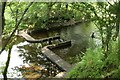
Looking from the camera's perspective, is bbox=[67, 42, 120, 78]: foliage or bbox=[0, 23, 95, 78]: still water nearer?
bbox=[67, 42, 120, 78]: foliage

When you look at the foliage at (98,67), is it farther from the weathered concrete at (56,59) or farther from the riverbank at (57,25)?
the riverbank at (57,25)

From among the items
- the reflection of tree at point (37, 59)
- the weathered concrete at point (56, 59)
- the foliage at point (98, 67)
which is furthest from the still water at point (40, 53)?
the foliage at point (98, 67)

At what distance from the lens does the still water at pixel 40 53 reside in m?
6.11

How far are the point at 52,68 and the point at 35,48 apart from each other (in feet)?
5.54

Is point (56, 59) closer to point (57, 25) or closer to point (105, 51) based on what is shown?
point (105, 51)

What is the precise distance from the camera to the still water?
6109 mm

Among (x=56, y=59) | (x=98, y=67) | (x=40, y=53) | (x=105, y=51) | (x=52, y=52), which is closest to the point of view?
(x=98, y=67)

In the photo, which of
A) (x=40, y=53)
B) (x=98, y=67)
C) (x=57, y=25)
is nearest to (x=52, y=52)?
(x=40, y=53)

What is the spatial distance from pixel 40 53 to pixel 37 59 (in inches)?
17.3

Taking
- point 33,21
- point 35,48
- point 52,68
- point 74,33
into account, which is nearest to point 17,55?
point 35,48

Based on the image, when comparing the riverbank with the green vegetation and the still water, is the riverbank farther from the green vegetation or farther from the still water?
the green vegetation

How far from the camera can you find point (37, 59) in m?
6.88

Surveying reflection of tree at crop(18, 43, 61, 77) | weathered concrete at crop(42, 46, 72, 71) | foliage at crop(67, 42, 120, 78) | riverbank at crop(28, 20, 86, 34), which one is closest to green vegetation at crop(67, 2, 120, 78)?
foliage at crop(67, 42, 120, 78)

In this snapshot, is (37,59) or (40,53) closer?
(37,59)
